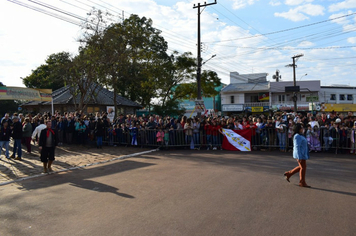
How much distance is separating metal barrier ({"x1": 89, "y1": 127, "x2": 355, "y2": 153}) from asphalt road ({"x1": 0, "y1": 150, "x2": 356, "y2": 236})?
3.09m

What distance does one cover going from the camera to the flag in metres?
15.0

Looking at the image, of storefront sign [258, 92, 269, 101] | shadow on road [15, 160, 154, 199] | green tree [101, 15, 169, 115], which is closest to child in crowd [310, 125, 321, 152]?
shadow on road [15, 160, 154, 199]

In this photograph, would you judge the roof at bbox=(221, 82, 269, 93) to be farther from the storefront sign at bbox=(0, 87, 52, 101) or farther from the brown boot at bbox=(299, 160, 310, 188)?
the brown boot at bbox=(299, 160, 310, 188)

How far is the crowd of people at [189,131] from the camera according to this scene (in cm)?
1346

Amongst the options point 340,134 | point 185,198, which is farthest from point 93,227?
point 340,134

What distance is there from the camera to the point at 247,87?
173 feet

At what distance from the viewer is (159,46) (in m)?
32.6

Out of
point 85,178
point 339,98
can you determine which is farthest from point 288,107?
point 85,178

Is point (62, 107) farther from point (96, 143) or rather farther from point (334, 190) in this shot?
point (334, 190)

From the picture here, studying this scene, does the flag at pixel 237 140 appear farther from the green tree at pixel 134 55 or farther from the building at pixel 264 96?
the building at pixel 264 96

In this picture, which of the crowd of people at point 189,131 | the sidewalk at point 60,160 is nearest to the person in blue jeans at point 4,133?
the crowd of people at point 189,131

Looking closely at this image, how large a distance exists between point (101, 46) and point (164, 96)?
45.7 ft

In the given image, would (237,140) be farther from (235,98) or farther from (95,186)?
(235,98)

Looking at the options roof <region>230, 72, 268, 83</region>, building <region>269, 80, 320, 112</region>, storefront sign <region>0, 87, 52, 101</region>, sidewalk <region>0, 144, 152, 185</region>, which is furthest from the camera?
roof <region>230, 72, 268, 83</region>
